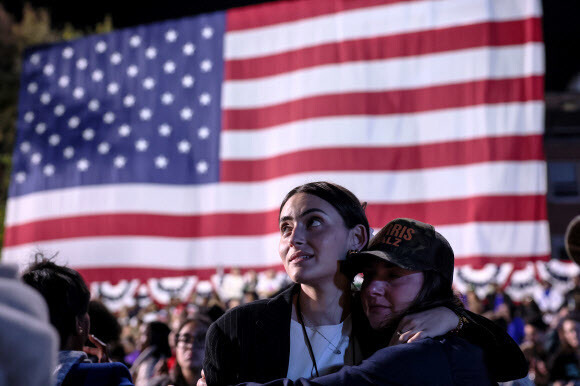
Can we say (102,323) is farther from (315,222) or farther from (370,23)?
(370,23)

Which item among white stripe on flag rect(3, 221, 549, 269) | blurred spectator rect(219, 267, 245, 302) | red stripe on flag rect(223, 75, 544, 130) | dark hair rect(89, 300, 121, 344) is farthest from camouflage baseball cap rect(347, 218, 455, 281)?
red stripe on flag rect(223, 75, 544, 130)

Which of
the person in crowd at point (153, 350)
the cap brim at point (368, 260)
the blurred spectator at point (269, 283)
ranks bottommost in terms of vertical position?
the blurred spectator at point (269, 283)

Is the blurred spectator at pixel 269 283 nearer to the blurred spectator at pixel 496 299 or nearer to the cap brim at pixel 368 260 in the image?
the blurred spectator at pixel 496 299

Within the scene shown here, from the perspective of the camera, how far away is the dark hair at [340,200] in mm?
2010

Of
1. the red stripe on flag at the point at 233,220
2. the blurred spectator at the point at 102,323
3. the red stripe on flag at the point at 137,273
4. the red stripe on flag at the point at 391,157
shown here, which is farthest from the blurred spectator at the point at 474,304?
the blurred spectator at the point at 102,323

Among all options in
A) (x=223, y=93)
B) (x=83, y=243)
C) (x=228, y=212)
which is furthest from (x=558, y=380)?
A: (x=83, y=243)

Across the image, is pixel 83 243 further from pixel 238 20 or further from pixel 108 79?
pixel 238 20

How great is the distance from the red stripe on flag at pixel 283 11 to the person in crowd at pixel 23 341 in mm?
9581

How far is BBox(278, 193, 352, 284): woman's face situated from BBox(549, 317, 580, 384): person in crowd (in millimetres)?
4727

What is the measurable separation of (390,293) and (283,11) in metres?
9.30

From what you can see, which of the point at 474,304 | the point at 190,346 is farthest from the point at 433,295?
the point at 474,304

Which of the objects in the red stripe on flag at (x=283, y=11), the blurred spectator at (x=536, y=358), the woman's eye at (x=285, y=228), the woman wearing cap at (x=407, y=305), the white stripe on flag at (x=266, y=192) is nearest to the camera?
the woman wearing cap at (x=407, y=305)

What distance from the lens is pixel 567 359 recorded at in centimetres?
592

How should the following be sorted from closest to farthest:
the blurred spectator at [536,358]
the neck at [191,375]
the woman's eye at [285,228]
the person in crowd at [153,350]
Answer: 1. the woman's eye at [285,228]
2. the neck at [191,375]
3. the person in crowd at [153,350]
4. the blurred spectator at [536,358]
